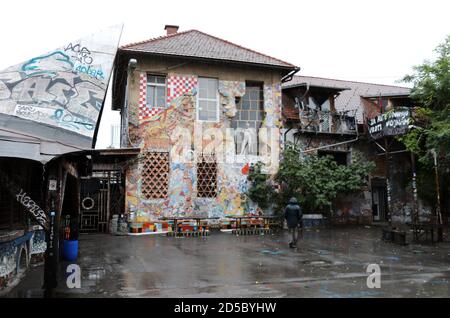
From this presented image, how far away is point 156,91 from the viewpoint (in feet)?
59.1

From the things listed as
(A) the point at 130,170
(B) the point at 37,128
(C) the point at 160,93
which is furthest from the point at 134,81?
(B) the point at 37,128

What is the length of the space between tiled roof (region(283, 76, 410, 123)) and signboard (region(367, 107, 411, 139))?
6.12 ft

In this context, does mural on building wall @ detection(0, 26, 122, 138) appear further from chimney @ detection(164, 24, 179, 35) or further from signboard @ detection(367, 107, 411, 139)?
signboard @ detection(367, 107, 411, 139)

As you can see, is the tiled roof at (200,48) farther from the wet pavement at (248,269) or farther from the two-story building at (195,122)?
the wet pavement at (248,269)

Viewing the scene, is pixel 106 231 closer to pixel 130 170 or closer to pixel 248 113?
pixel 130 170

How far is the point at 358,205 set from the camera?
2170cm

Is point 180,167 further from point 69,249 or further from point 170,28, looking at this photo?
point 170,28

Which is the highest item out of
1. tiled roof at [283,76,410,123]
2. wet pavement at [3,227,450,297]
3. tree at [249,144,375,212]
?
tiled roof at [283,76,410,123]

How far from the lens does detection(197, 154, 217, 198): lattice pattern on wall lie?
58.4 feet

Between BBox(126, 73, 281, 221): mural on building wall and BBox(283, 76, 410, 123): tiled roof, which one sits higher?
BBox(283, 76, 410, 123): tiled roof

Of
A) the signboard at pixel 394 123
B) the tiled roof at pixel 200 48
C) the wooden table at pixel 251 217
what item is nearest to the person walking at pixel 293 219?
the wooden table at pixel 251 217

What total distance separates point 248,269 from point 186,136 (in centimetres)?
965

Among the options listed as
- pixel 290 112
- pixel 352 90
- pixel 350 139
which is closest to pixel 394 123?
pixel 350 139

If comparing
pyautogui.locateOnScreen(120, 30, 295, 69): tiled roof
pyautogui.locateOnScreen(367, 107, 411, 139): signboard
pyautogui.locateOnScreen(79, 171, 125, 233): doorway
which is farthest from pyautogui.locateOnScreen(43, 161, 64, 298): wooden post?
pyautogui.locateOnScreen(367, 107, 411, 139): signboard
